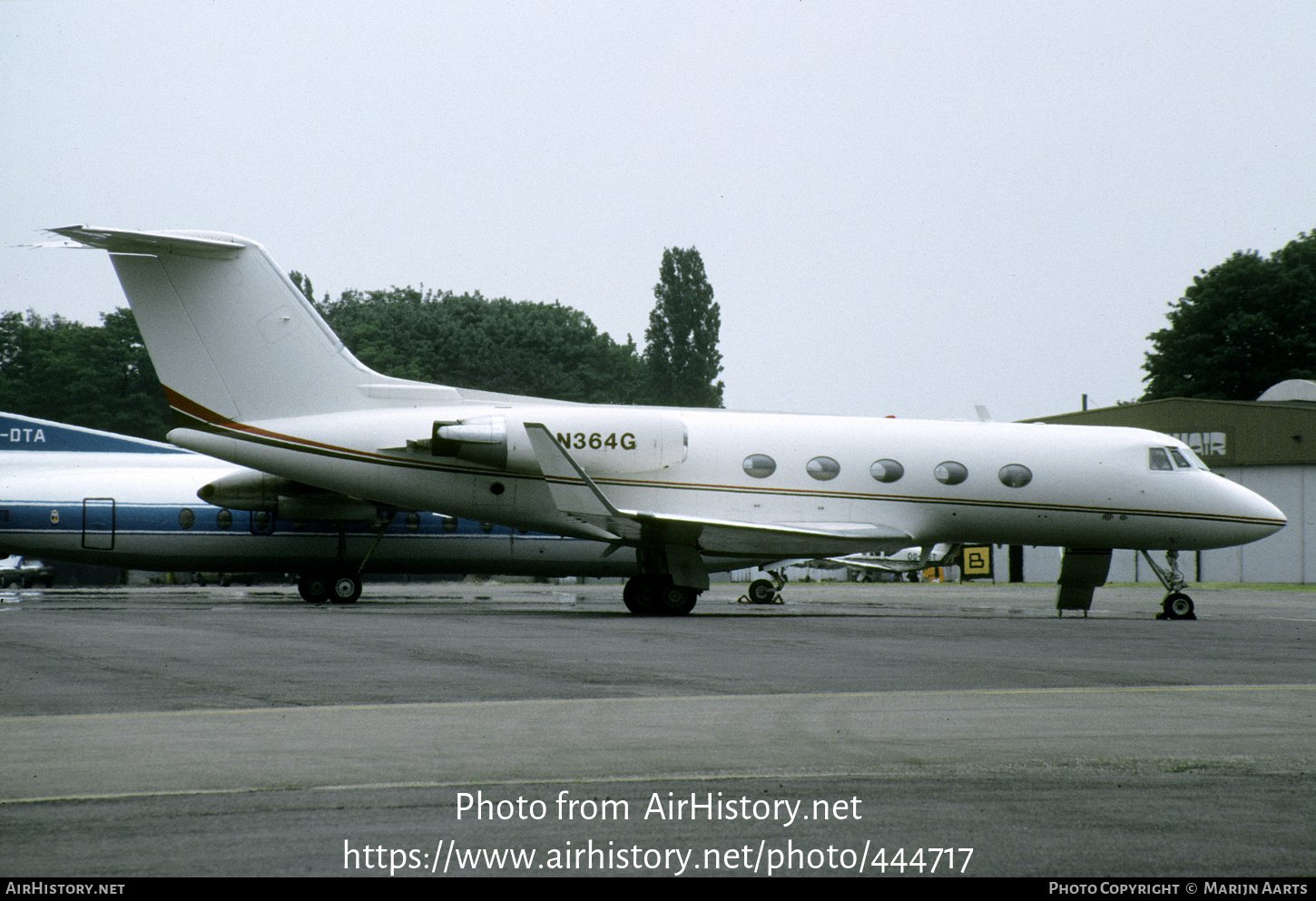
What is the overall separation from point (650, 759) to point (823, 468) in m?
17.1

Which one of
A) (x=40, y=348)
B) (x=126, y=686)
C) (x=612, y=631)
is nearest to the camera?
(x=126, y=686)

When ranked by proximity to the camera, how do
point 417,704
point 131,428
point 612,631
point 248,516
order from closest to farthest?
1. point 417,704
2. point 612,631
3. point 248,516
4. point 131,428

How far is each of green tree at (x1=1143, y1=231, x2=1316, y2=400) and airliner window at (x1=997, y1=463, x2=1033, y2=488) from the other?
48.0m

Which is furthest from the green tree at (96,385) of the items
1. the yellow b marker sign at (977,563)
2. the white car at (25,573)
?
the yellow b marker sign at (977,563)

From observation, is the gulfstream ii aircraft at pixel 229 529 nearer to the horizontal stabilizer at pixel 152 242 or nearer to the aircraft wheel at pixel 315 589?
the aircraft wheel at pixel 315 589

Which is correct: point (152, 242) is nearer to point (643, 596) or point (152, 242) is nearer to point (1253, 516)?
point (643, 596)

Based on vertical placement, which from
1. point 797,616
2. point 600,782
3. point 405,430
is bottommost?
point 797,616

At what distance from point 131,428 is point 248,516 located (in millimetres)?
39832

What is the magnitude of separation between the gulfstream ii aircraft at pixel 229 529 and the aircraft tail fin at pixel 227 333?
18.5ft

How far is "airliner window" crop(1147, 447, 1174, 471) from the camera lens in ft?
81.2

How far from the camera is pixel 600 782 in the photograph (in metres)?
6.36
